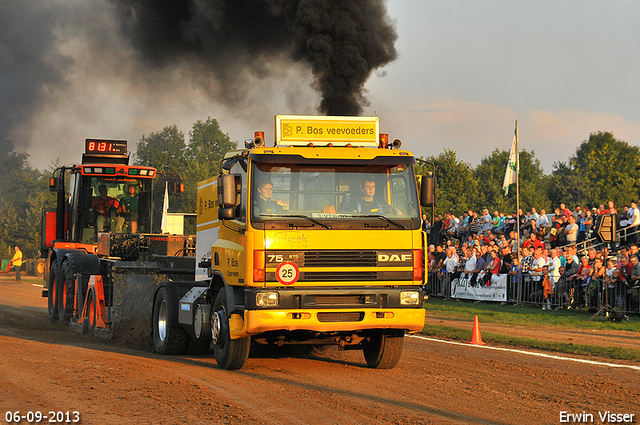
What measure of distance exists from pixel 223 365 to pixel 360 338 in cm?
198

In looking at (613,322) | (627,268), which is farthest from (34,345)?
(627,268)

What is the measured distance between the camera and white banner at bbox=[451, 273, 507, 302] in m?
22.1

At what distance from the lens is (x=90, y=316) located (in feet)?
Result: 45.2

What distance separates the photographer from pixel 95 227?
645 inches

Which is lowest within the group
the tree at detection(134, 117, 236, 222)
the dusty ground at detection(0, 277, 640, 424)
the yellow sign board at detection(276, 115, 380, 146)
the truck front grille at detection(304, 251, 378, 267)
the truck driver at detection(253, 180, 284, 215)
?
the dusty ground at detection(0, 277, 640, 424)

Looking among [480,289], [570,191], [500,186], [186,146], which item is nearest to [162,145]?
[186,146]

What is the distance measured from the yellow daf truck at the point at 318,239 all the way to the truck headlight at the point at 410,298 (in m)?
0.01

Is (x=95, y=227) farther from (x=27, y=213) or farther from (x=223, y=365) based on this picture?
(x=27, y=213)

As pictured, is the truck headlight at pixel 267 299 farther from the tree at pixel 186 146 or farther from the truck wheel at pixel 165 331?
the tree at pixel 186 146

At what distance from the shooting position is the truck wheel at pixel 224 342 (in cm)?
928

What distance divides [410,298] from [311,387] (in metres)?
1.74

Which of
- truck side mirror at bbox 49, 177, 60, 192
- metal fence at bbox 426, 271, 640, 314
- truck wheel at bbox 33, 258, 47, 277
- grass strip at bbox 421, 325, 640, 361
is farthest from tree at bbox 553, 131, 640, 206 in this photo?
truck side mirror at bbox 49, 177, 60, 192

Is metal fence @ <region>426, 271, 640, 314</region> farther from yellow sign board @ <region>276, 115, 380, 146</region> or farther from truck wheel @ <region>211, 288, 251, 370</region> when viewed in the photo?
truck wheel @ <region>211, 288, 251, 370</region>

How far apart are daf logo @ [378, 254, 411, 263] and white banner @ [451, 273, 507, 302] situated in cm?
1391
